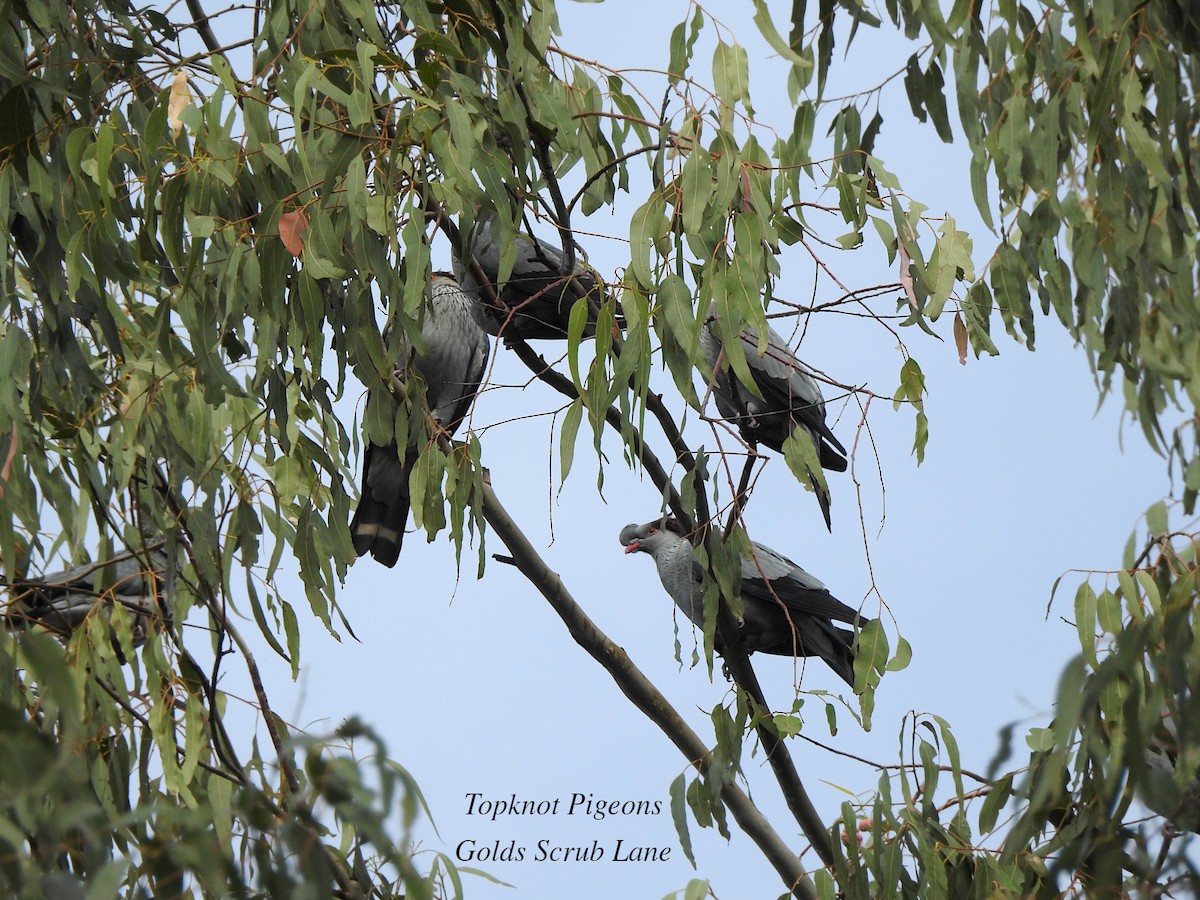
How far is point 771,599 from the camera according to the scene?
3688 mm

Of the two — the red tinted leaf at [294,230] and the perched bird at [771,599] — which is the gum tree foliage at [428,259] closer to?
the red tinted leaf at [294,230]

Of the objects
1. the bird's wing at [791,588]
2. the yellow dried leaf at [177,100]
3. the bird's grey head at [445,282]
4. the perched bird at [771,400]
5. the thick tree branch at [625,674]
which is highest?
the bird's grey head at [445,282]

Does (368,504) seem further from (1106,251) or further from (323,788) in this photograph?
(323,788)

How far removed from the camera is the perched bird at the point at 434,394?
338 centimetres

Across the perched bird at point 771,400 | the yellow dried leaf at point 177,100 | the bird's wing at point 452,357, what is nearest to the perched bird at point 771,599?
A: the perched bird at point 771,400

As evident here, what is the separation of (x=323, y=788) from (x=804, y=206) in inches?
56.0

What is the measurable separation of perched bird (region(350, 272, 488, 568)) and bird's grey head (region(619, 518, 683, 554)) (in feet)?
2.20

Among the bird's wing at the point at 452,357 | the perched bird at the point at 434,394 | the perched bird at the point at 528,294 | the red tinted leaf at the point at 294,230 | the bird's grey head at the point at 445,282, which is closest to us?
the red tinted leaf at the point at 294,230

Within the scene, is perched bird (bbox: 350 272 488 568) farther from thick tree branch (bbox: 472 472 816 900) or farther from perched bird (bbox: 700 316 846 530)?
perched bird (bbox: 700 316 846 530)

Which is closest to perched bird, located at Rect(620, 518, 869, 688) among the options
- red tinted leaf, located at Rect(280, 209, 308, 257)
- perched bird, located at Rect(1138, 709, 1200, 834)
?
red tinted leaf, located at Rect(280, 209, 308, 257)

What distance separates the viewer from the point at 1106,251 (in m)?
1.82

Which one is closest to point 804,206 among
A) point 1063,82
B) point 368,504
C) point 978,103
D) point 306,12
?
point 978,103

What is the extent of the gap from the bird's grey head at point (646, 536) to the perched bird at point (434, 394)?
0.67m

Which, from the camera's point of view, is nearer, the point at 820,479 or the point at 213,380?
the point at 213,380
